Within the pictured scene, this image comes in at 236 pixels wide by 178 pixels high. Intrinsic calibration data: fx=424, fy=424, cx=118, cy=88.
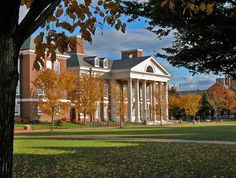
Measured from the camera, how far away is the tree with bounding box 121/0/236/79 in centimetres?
1064

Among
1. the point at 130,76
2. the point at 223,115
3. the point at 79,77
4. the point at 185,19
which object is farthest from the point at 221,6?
the point at 223,115

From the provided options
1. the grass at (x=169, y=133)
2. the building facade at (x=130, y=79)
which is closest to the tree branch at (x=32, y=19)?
the grass at (x=169, y=133)

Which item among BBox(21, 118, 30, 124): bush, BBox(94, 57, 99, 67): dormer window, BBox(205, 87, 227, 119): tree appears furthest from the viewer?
BBox(205, 87, 227, 119): tree

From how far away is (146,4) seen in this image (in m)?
11.4

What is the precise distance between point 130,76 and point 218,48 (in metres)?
67.0

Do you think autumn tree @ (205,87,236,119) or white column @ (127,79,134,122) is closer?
white column @ (127,79,134,122)

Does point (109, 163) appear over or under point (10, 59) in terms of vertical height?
under

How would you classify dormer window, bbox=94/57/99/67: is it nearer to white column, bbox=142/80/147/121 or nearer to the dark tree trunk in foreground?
white column, bbox=142/80/147/121

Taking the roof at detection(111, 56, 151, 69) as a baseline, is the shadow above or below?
below

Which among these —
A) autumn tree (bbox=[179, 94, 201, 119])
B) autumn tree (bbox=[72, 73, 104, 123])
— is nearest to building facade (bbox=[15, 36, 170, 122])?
autumn tree (bbox=[72, 73, 104, 123])

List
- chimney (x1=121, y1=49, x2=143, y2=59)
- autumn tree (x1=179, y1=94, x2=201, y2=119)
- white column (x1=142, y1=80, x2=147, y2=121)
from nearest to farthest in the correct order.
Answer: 1. white column (x1=142, y1=80, x2=147, y2=121)
2. chimney (x1=121, y1=49, x2=143, y2=59)
3. autumn tree (x1=179, y1=94, x2=201, y2=119)

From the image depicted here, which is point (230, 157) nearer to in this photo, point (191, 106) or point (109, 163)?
point (109, 163)

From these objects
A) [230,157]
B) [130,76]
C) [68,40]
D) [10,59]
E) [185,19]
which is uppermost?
[130,76]

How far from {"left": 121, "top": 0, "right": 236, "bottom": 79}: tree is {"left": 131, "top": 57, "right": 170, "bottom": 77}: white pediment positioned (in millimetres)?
66219
